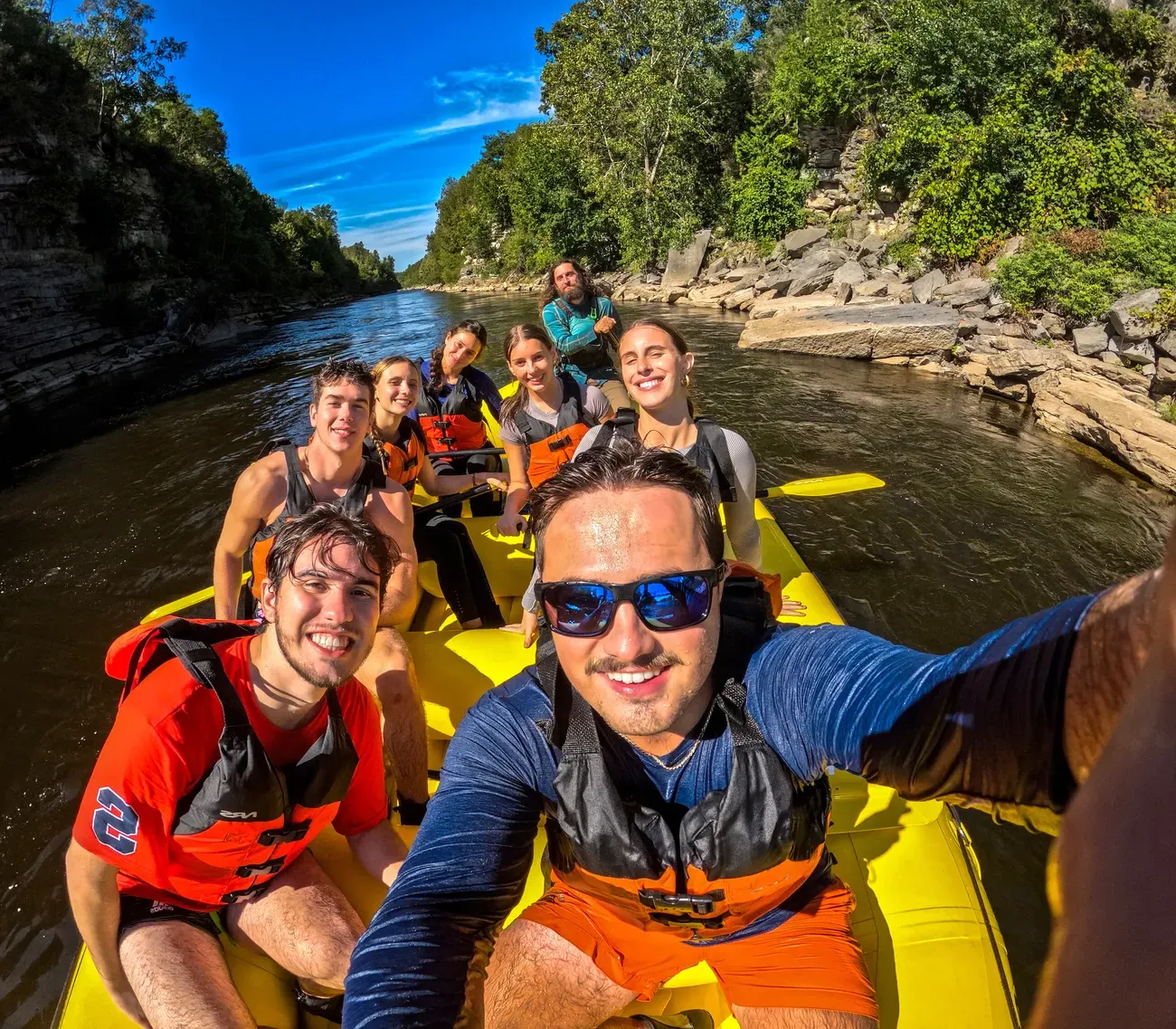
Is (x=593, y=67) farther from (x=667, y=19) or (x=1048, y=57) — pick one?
(x=1048, y=57)

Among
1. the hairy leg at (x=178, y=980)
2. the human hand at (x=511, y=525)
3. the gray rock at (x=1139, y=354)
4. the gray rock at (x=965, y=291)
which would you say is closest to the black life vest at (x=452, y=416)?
the human hand at (x=511, y=525)

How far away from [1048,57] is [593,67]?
13241 millimetres

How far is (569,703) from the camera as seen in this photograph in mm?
1421

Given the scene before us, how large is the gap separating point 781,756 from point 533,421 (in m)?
2.78

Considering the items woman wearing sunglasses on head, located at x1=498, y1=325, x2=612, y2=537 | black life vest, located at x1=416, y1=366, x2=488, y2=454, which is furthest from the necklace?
black life vest, located at x1=416, y1=366, x2=488, y2=454

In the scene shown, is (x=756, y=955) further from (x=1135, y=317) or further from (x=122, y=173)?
(x=122, y=173)

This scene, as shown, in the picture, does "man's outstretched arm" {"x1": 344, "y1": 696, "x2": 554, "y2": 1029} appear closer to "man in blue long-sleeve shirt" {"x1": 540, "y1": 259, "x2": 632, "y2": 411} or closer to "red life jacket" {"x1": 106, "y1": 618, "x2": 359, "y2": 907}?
"red life jacket" {"x1": 106, "y1": 618, "x2": 359, "y2": 907}

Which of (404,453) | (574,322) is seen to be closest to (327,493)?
(404,453)

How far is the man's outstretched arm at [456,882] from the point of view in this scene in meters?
1.14

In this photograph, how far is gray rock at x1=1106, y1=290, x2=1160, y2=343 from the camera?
7340mm

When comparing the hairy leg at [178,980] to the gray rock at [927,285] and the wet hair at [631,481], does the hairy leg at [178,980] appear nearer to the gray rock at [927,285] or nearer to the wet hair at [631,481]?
the wet hair at [631,481]

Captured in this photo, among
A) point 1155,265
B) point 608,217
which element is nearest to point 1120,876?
point 1155,265

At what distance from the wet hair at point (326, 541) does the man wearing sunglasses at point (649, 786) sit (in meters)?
0.71

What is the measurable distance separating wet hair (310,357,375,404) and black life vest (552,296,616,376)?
2.48 m
